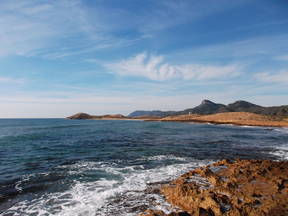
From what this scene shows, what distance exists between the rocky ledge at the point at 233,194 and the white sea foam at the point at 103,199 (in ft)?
3.12

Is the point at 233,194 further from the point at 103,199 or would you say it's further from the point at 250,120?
the point at 250,120

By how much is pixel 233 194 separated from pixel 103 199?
6563 mm

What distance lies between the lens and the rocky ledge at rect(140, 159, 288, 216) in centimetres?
752

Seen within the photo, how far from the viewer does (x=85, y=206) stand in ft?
29.6

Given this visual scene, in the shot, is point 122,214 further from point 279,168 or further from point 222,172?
point 279,168

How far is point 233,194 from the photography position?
29.5ft

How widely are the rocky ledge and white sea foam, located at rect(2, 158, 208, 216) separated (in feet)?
3.12

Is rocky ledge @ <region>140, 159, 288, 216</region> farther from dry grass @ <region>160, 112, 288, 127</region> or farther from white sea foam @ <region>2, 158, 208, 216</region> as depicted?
dry grass @ <region>160, 112, 288, 127</region>

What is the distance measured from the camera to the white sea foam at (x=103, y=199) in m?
8.53

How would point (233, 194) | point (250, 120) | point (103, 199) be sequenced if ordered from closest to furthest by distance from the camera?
point (233, 194), point (103, 199), point (250, 120)

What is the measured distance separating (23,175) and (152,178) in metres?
Answer: 9.80

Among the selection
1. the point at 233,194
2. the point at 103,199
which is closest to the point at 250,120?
the point at 233,194

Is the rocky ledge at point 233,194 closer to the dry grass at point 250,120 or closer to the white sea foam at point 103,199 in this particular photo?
the white sea foam at point 103,199

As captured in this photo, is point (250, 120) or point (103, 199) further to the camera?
point (250, 120)
